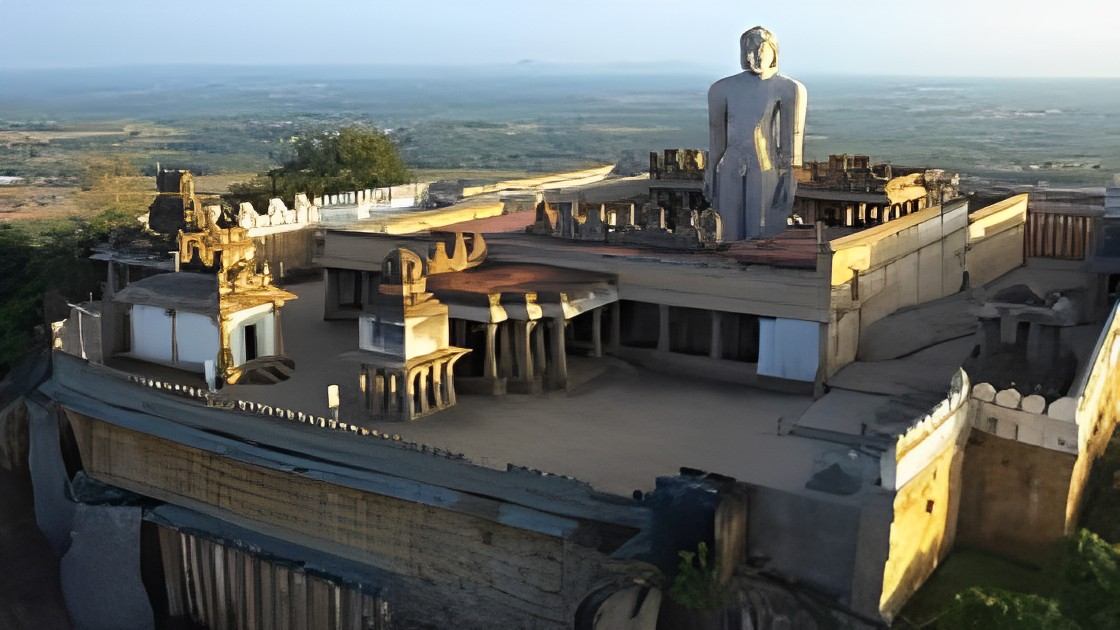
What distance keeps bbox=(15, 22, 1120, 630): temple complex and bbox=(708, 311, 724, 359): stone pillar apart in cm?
6

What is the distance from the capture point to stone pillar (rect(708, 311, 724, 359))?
93.8 ft

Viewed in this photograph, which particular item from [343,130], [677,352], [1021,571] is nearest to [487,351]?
[677,352]

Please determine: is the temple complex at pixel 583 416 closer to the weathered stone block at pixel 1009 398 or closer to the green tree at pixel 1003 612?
the weathered stone block at pixel 1009 398

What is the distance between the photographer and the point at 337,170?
2266 inches

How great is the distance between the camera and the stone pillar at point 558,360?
27.5 meters

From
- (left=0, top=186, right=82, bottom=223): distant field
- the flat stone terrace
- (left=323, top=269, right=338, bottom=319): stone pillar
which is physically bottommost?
(left=0, top=186, right=82, bottom=223): distant field

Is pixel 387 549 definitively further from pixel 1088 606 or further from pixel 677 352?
pixel 1088 606

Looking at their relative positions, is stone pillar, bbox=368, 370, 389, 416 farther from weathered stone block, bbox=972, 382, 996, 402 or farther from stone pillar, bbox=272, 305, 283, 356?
weathered stone block, bbox=972, 382, 996, 402

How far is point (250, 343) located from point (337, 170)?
2994 cm

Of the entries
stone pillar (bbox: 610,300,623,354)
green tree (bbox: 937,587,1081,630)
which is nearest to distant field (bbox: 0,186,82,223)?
stone pillar (bbox: 610,300,623,354)

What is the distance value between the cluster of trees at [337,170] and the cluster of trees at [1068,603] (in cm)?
4008

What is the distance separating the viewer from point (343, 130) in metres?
59.7

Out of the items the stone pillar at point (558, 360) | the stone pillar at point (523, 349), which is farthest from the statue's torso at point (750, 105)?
the stone pillar at point (523, 349)

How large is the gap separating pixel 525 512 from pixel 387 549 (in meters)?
3.30
